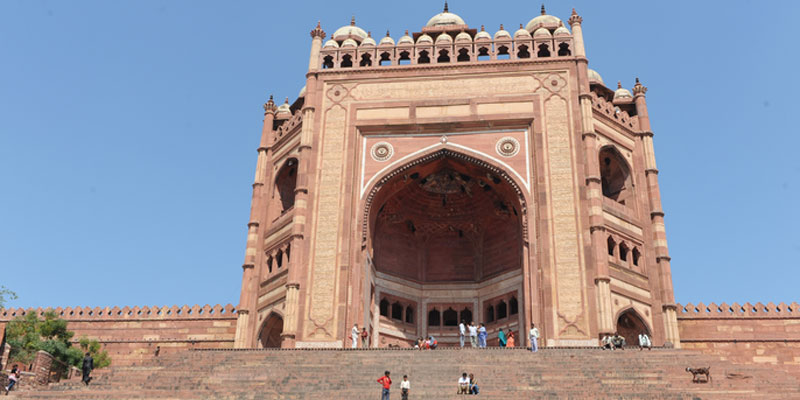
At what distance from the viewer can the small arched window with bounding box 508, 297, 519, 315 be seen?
28672mm

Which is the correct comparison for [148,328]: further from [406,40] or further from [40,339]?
[406,40]

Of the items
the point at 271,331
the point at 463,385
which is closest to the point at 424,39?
the point at 271,331

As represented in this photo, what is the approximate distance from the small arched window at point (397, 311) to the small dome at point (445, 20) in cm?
1125

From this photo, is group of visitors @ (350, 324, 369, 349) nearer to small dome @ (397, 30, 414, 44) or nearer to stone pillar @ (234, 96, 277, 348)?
stone pillar @ (234, 96, 277, 348)

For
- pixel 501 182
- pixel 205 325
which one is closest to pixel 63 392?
pixel 205 325

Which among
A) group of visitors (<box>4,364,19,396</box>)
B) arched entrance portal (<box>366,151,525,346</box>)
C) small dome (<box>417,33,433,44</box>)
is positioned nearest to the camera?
group of visitors (<box>4,364,19,396</box>)

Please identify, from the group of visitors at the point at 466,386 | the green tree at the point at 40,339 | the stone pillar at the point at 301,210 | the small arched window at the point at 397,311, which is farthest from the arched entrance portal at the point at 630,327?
the green tree at the point at 40,339

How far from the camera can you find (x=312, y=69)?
30.1 metres

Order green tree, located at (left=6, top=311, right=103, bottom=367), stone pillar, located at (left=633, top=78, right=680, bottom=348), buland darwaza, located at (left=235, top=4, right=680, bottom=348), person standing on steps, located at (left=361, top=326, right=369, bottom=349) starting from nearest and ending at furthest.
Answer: green tree, located at (left=6, top=311, right=103, bottom=367) → person standing on steps, located at (left=361, top=326, right=369, bottom=349) → buland darwaza, located at (left=235, top=4, right=680, bottom=348) → stone pillar, located at (left=633, top=78, right=680, bottom=348)

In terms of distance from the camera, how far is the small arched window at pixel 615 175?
29.5 m

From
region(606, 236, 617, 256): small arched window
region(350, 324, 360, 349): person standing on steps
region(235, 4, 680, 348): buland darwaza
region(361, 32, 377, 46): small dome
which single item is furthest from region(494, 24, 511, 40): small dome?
region(350, 324, 360, 349): person standing on steps

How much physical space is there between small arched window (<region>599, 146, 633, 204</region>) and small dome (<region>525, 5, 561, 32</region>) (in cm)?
520

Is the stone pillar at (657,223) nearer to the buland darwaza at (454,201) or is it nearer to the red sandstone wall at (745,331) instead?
the buland darwaza at (454,201)

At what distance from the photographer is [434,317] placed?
30.5 m
